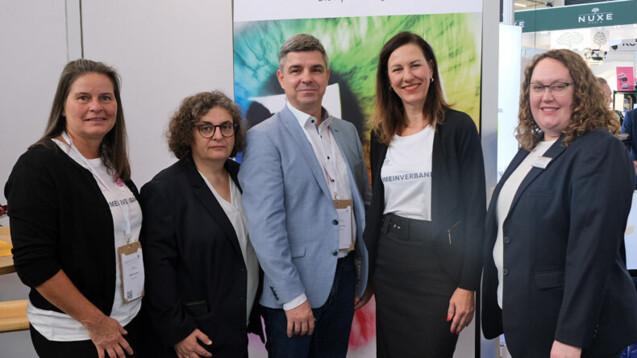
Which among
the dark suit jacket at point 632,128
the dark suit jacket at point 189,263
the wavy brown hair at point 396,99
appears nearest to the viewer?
the dark suit jacket at point 189,263

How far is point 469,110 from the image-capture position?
2672 mm

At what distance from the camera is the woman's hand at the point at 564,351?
1.59 meters

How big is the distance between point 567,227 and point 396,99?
85cm

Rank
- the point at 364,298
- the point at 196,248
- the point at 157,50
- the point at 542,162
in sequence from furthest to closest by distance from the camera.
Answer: the point at 157,50, the point at 364,298, the point at 196,248, the point at 542,162

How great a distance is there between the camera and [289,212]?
6.47 feet

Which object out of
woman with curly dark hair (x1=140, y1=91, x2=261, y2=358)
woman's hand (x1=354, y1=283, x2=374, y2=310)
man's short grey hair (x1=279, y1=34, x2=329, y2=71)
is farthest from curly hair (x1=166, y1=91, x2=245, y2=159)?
woman's hand (x1=354, y1=283, x2=374, y2=310)

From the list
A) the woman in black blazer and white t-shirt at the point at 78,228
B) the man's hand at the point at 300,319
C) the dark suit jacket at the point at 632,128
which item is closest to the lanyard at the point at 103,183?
the woman in black blazer and white t-shirt at the point at 78,228

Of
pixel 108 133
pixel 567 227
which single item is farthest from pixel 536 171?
pixel 108 133

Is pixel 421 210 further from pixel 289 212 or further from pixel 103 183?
pixel 103 183

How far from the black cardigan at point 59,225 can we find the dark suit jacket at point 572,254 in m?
1.39

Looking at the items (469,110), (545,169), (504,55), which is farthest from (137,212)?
(504,55)

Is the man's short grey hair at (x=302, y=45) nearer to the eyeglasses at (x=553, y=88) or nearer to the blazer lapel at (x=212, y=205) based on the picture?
the blazer lapel at (x=212, y=205)

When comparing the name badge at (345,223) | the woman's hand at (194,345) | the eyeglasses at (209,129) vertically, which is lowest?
the woman's hand at (194,345)

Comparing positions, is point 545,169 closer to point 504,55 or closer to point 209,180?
point 209,180
